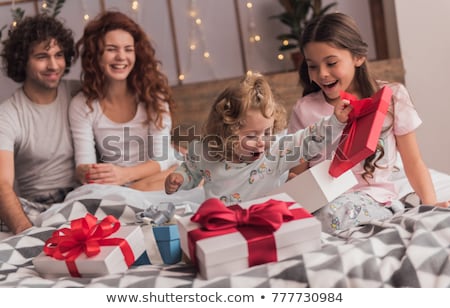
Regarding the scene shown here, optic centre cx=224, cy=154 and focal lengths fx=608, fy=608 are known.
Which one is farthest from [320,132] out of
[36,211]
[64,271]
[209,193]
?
[36,211]

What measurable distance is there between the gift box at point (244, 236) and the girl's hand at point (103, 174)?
891 mm

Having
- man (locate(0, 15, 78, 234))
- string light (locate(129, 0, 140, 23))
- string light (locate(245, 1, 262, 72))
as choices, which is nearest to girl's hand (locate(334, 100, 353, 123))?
man (locate(0, 15, 78, 234))

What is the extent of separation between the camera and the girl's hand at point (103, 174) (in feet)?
6.21

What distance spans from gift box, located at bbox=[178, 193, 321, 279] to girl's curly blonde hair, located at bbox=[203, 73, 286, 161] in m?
0.36

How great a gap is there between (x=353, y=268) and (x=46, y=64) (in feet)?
4.73

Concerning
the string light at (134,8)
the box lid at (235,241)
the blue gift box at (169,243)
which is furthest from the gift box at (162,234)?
the string light at (134,8)

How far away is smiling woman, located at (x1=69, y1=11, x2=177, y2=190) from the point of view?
203cm

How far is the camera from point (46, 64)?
2.04 metres

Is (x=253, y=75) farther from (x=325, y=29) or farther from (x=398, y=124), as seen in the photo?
(x=398, y=124)

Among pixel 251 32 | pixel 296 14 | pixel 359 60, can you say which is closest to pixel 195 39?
pixel 251 32

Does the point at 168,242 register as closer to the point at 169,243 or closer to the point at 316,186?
the point at 169,243

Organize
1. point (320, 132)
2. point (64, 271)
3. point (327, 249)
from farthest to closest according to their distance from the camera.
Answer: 1. point (320, 132)
2. point (64, 271)
3. point (327, 249)

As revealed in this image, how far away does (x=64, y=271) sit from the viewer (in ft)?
3.67
